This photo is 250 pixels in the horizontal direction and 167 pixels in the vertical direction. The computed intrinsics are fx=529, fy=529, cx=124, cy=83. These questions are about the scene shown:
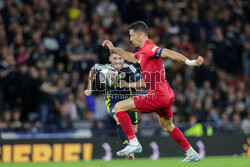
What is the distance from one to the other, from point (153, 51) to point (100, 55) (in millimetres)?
6981

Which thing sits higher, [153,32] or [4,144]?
[153,32]

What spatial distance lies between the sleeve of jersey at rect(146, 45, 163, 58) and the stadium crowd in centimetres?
532

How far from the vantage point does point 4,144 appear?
12344 millimetres

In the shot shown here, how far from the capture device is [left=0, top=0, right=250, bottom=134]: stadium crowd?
1379cm

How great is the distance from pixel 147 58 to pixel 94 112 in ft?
20.9

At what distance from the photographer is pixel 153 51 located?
853cm

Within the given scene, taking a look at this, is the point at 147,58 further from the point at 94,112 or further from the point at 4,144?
the point at 94,112

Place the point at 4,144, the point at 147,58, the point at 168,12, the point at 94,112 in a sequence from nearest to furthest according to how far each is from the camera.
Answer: the point at 147,58 → the point at 4,144 → the point at 94,112 → the point at 168,12

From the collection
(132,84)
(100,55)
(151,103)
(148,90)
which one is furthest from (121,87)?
(100,55)

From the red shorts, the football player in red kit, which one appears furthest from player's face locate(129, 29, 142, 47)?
the red shorts

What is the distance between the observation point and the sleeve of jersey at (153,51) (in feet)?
27.8

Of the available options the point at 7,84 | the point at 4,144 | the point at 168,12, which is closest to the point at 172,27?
the point at 168,12

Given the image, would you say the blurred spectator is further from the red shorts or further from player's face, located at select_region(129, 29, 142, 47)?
player's face, located at select_region(129, 29, 142, 47)

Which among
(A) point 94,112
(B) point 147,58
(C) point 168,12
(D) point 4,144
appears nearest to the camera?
(B) point 147,58
